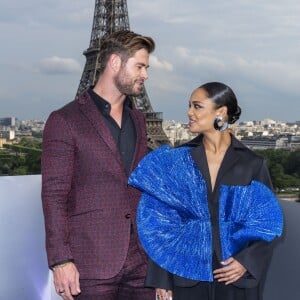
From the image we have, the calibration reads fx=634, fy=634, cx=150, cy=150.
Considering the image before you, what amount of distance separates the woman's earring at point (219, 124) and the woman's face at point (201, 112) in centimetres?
1

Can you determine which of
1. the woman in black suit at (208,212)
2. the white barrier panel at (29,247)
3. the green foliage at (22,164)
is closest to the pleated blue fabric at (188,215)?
the woman in black suit at (208,212)

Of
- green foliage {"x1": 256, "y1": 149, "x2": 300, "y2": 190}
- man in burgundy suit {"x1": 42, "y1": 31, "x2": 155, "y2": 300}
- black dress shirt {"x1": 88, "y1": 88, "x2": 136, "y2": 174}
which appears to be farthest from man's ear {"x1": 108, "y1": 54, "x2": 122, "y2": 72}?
green foliage {"x1": 256, "y1": 149, "x2": 300, "y2": 190}

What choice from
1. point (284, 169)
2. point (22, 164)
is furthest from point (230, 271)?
point (22, 164)

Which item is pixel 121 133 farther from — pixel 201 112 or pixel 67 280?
pixel 67 280

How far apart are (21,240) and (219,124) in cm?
85

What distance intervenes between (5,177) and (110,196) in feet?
1.53

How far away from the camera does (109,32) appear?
3391cm

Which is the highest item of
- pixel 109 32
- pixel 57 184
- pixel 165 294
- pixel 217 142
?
pixel 109 32

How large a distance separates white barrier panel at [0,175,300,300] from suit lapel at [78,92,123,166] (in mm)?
436

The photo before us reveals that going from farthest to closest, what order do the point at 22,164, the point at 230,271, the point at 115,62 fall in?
1. the point at 22,164
2. the point at 115,62
3. the point at 230,271

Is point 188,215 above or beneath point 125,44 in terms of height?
beneath

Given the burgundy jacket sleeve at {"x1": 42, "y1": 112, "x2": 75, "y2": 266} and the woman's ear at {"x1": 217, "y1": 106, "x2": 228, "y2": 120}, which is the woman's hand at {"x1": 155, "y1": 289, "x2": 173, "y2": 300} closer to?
the burgundy jacket sleeve at {"x1": 42, "y1": 112, "x2": 75, "y2": 266}

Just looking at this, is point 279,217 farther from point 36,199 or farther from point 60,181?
point 36,199

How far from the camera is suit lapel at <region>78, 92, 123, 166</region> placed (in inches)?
77.0
